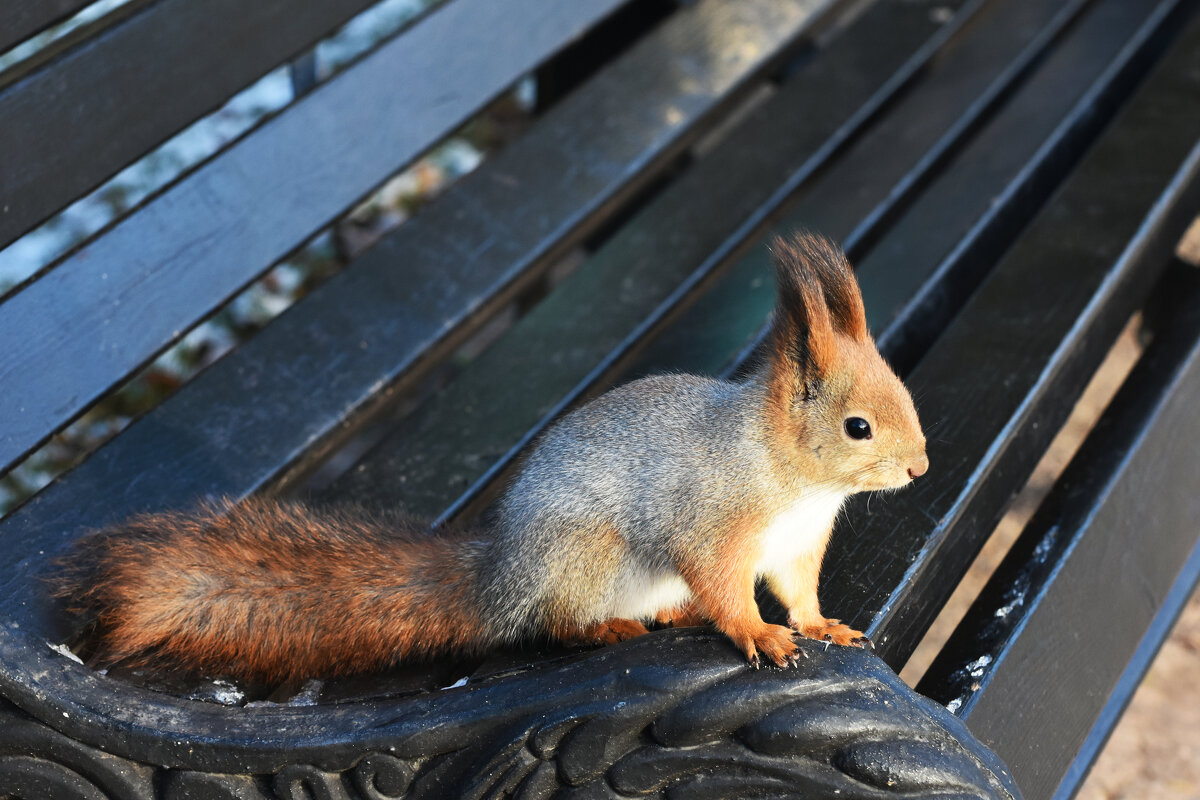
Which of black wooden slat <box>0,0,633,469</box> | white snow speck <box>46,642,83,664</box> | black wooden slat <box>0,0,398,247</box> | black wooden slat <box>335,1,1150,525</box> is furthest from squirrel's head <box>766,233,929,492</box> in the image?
black wooden slat <box>0,0,398,247</box>

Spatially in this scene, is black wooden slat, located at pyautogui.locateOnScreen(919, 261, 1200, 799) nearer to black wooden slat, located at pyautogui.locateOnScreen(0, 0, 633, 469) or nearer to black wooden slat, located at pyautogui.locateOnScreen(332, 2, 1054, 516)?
black wooden slat, located at pyautogui.locateOnScreen(332, 2, 1054, 516)

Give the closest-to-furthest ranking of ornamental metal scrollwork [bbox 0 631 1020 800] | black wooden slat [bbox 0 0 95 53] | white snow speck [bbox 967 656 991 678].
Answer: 1. ornamental metal scrollwork [bbox 0 631 1020 800]
2. white snow speck [bbox 967 656 991 678]
3. black wooden slat [bbox 0 0 95 53]

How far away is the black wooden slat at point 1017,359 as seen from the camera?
4.25 ft

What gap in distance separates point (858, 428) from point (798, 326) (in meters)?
0.13

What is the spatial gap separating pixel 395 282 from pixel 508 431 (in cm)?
34

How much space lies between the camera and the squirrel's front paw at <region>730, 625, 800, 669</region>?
1.02 metres

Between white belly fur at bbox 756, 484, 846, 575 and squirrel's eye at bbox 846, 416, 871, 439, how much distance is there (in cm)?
7

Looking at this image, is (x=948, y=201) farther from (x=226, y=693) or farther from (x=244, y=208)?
(x=226, y=693)

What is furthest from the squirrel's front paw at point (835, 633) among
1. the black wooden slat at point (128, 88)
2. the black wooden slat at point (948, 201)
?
the black wooden slat at point (128, 88)

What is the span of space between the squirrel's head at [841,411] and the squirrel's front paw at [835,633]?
Answer: 5.9 inches

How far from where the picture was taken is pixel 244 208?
5.61ft

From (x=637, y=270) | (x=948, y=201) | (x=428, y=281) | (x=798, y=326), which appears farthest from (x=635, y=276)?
(x=798, y=326)

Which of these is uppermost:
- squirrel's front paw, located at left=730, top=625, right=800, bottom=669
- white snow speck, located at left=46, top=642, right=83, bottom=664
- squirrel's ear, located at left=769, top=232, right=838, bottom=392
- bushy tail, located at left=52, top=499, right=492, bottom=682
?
squirrel's ear, located at left=769, top=232, right=838, bottom=392

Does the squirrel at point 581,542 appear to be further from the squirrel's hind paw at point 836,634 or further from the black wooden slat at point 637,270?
the black wooden slat at point 637,270
